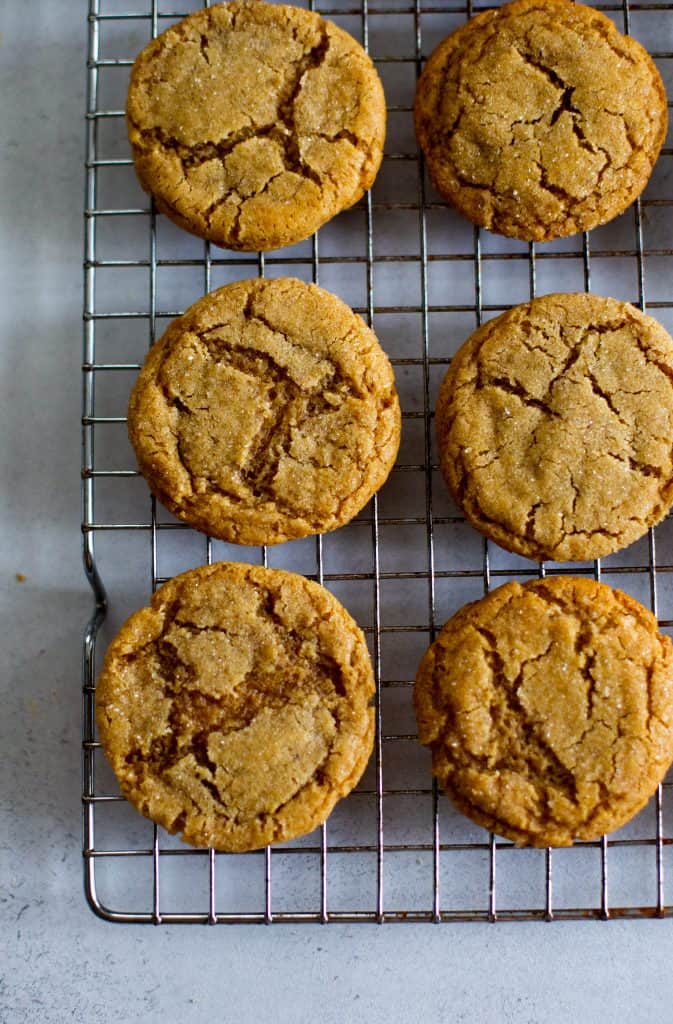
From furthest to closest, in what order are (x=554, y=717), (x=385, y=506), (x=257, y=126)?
(x=385, y=506) → (x=257, y=126) → (x=554, y=717)

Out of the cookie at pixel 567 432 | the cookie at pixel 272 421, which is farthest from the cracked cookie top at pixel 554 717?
the cookie at pixel 272 421

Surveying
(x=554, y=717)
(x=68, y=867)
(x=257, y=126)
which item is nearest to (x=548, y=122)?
(x=257, y=126)

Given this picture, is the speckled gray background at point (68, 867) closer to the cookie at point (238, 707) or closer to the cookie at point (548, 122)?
the cookie at point (238, 707)

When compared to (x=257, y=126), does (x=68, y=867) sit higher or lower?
lower

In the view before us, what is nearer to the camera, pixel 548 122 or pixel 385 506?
pixel 548 122

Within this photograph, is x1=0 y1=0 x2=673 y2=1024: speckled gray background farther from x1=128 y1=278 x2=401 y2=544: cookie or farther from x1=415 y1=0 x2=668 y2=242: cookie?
x1=415 y1=0 x2=668 y2=242: cookie

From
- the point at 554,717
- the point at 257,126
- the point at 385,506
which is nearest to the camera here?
the point at 554,717

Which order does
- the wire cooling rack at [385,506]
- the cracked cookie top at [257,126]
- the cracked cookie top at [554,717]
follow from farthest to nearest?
the wire cooling rack at [385,506], the cracked cookie top at [257,126], the cracked cookie top at [554,717]

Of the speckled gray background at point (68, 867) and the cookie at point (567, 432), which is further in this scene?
the speckled gray background at point (68, 867)

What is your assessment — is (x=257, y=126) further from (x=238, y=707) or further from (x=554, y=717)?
(x=554, y=717)
